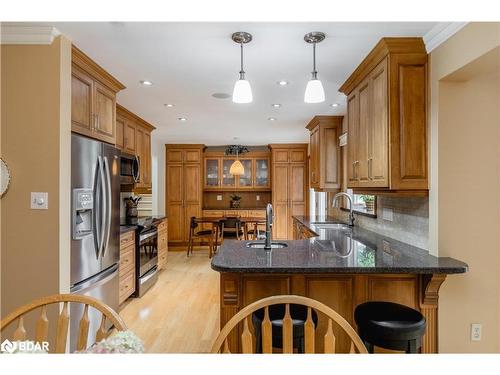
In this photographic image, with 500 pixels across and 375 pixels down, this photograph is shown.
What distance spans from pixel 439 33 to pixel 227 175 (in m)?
5.80

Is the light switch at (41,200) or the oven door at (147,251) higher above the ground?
the light switch at (41,200)

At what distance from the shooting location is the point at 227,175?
748 centimetres

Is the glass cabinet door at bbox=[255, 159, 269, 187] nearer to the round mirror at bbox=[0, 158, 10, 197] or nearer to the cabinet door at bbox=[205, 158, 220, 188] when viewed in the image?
the cabinet door at bbox=[205, 158, 220, 188]

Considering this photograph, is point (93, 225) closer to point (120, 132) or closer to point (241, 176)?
point (120, 132)

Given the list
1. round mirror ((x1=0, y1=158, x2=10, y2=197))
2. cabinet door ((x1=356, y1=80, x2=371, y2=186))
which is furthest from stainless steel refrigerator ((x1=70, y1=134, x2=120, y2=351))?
cabinet door ((x1=356, y1=80, x2=371, y2=186))

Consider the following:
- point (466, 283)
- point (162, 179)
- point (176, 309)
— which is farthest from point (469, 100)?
point (162, 179)

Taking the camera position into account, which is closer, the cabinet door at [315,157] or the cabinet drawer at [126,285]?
the cabinet drawer at [126,285]

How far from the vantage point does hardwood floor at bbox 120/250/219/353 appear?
2.74 meters

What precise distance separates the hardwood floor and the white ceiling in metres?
2.38

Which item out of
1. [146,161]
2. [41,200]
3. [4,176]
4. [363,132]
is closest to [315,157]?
[363,132]

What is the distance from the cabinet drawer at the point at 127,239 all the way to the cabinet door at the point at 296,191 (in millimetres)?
4025

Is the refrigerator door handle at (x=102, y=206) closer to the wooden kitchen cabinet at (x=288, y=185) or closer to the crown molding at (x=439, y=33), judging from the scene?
the crown molding at (x=439, y=33)

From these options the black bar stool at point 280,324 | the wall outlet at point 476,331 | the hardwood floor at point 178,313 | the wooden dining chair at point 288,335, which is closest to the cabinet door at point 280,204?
the hardwood floor at point 178,313

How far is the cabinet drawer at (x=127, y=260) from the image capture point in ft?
11.2
